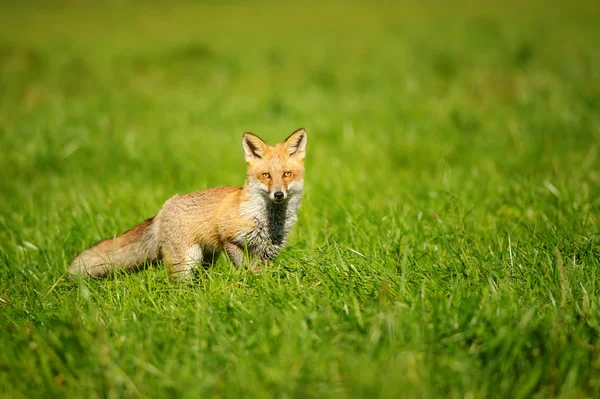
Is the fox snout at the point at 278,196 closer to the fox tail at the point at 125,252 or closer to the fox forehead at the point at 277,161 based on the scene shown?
the fox forehead at the point at 277,161

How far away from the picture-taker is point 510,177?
603 centimetres

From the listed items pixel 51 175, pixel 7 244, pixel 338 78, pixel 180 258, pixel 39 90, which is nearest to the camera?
pixel 180 258

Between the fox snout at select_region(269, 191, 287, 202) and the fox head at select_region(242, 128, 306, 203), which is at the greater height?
the fox head at select_region(242, 128, 306, 203)

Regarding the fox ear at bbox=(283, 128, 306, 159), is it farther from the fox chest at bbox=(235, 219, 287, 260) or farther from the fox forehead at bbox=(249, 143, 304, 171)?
the fox chest at bbox=(235, 219, 287, 260)

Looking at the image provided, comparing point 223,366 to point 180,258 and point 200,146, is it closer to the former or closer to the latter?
point 180,258

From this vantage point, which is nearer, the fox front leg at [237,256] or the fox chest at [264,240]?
the fox front leg at [237,256]

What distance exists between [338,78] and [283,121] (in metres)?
4.23

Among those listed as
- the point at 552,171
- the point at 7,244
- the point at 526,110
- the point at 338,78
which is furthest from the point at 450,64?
the point at 7,244

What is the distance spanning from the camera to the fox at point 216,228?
4.22 meters

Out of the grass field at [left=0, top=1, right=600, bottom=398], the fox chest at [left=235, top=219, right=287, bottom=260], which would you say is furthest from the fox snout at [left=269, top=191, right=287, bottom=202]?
the grass field at [left=0, top=1, right=600, bottom=398]

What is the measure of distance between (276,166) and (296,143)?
388mm

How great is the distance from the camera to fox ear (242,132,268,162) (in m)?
4.59

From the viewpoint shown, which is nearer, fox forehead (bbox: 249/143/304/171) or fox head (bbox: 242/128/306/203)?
fox head (bbox: 242/128/306/203)

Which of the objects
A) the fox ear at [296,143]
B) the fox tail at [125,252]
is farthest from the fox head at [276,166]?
the fox tail at [125,252]
